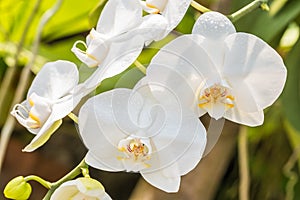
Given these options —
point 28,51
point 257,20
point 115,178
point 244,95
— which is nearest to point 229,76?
point 244,95

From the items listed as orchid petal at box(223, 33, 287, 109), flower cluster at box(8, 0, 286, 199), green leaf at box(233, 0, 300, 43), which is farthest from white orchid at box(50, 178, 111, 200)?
green leaf at box(233, 0, 300, 43)

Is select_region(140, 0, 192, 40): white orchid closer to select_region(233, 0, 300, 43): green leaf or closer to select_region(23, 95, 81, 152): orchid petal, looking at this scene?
select_region(23, 95, 81, 152): orchid petal

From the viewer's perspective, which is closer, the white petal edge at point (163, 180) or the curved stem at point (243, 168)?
the white petal edge at point (163, 180)

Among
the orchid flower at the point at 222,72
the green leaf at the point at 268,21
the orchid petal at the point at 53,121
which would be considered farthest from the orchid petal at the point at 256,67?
the green leaf at the point at 268,21

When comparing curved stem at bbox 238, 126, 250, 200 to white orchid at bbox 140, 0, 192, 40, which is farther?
curved stem at bbox 238, 126, 250, 200

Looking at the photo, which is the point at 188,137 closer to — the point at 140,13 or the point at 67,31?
the point at 140,13

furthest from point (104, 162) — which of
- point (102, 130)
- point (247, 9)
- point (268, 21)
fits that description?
point (268, 21)

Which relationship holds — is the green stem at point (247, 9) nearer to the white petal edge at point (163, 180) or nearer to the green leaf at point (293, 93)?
the white petal edge at point (163, 180)
